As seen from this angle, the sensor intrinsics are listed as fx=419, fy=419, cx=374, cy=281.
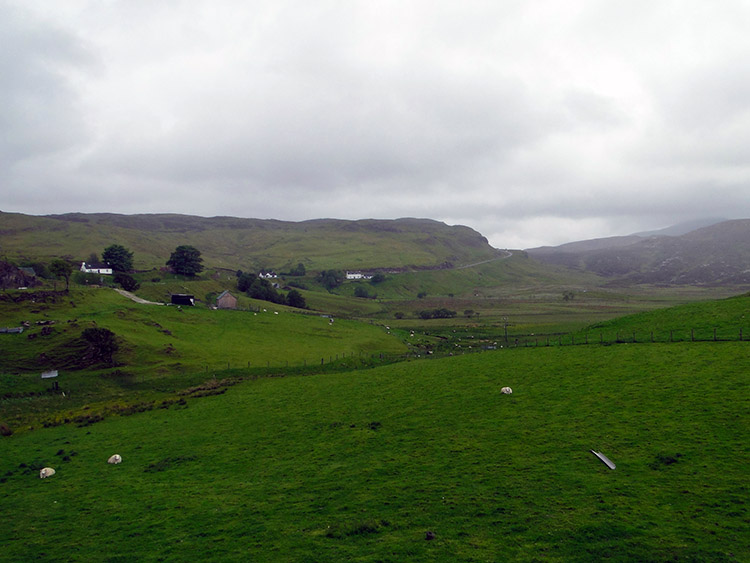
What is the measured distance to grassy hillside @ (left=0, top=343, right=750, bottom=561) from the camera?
49.1ft

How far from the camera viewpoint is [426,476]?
20688 mm

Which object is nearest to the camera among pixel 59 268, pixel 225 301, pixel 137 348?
pixel 137 348

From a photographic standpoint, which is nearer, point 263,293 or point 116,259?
point 263,293

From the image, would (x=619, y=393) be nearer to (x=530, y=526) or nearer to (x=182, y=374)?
(x=530, y=526)

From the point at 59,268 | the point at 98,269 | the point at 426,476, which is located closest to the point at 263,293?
the point at 59,268

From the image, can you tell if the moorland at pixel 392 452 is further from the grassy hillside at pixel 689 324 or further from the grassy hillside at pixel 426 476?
the grassy hillside at pixel 689 324

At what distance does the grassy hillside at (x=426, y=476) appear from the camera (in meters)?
15.0

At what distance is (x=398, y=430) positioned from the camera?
93.0ft

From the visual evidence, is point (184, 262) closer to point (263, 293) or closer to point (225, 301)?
point (263, 293)

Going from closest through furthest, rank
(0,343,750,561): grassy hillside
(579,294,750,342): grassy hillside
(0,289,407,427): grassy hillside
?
(0,343,750,561): grassy hillside, (579,294,750,342): grassy hillside, (0,289,407,427): grassy hillside

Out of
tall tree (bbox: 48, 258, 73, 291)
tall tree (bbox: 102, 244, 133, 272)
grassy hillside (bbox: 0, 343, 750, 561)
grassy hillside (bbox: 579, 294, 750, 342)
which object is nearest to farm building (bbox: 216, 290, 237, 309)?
tall tree (bbox: 48, 258, 73, 291)

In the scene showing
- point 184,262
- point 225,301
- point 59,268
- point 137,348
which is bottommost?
point 137,348

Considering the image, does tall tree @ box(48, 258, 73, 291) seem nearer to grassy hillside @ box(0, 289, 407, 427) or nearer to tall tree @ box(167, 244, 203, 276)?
grassy hillside @ box(0, 289, 407, 427)

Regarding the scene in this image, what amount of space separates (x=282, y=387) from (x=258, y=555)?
30914 millimetres
